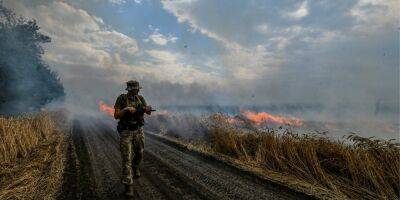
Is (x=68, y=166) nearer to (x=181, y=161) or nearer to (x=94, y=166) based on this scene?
(x=94, y=166)

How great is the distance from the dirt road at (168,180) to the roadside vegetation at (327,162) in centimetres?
93

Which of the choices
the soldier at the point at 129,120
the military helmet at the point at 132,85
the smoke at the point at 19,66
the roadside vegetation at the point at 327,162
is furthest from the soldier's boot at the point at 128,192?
the smoke at the point at 19,66

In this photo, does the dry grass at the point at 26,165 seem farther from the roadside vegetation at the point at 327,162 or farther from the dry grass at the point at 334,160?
the dry grass at the point at 334,160

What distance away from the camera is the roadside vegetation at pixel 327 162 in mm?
7680

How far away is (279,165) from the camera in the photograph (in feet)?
32.8

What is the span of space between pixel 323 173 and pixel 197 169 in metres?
3.54

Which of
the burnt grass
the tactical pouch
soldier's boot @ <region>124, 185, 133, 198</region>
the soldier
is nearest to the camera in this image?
soldier's boot @ <region>124, 185, 133, 198</region>

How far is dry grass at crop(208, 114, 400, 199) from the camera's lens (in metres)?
7.71

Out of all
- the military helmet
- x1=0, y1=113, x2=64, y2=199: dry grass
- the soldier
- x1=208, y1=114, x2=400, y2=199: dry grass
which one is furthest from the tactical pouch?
x1=208, y1=114, x2=400, y2=199: dry grass

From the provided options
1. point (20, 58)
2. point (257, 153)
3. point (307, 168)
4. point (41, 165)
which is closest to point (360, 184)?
point (307, 168)

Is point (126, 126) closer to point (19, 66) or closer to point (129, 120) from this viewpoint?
point (129, 120)

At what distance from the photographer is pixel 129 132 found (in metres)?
7.70

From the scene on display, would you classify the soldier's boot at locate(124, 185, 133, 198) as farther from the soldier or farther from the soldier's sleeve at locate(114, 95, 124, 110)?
the soldier's sleeve at locate(114, 95, 124, 110)

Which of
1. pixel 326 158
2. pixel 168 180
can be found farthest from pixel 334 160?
pixel 168 180
